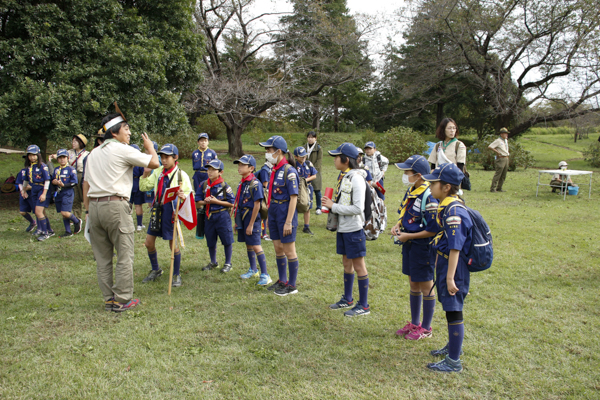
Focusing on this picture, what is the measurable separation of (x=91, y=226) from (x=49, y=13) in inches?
359

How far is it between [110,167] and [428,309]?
13.7 feet

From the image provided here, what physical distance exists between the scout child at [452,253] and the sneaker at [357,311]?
126 cm

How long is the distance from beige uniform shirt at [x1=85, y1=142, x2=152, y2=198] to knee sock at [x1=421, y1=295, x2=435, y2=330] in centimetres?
377

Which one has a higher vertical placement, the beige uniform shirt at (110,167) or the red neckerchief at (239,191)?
the beige uniform shirt at (110,167)

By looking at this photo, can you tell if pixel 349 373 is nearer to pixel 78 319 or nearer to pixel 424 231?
pixel 424 231

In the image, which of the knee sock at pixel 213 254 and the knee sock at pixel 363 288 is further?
the knee sock at pixel 213 254

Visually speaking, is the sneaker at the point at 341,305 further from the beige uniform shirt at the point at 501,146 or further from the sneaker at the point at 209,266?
the beige uniform shirt at the point at 501,146

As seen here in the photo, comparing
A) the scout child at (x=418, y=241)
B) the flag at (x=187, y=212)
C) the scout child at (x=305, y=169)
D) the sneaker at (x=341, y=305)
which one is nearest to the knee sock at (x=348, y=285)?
the sneaker at (x=341, y=305)

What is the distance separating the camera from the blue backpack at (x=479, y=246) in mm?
3518

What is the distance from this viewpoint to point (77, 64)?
1141 centimetres

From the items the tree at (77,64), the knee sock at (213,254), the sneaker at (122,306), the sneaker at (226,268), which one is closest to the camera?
the sneaker at (122,306)

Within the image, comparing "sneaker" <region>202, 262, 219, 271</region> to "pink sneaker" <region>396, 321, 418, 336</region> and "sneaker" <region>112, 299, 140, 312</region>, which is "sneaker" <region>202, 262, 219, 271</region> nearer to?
"sneaker" <region>112, 299, 140, 312</region>

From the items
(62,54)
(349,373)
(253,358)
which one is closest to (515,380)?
(349,373)

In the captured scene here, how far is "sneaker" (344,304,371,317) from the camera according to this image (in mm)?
4979
